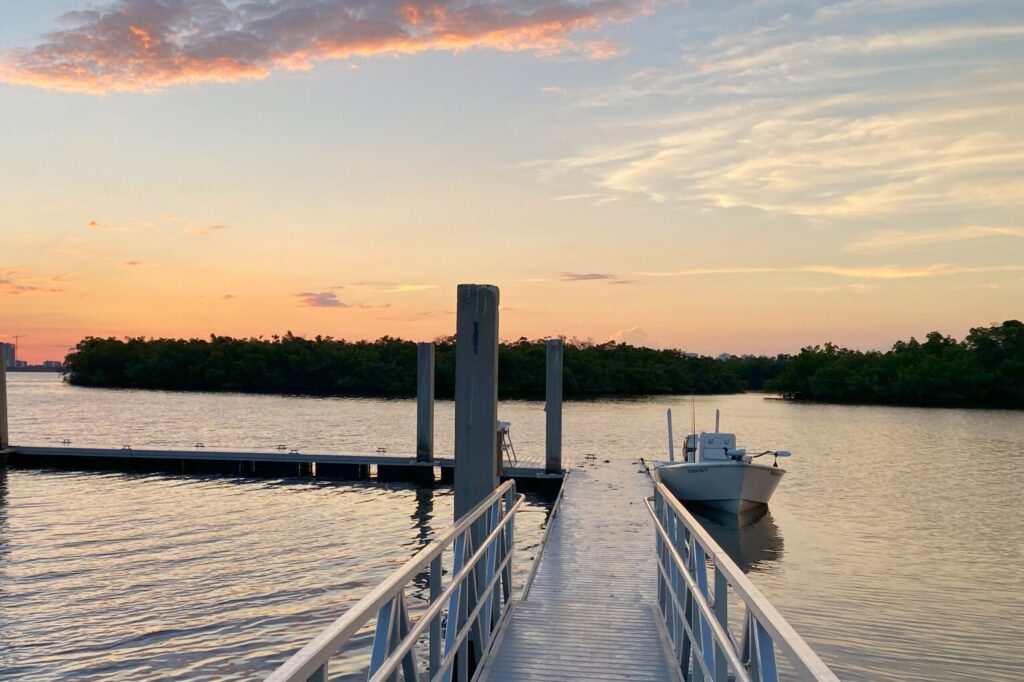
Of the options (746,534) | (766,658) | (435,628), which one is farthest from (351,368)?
(766,658)

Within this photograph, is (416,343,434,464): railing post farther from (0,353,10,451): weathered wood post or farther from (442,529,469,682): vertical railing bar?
(442,529,469,682): vertical railing bar

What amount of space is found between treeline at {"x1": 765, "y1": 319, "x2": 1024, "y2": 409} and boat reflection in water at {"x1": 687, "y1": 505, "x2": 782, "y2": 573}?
72.8m

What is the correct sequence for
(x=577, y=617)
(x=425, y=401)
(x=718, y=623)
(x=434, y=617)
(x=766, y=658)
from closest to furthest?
1. (x=766, y=658)
2. (x=718, y=623)
3. (x=434, y=617)
4. (x=577, y=617)
5. (x=425, y=401)

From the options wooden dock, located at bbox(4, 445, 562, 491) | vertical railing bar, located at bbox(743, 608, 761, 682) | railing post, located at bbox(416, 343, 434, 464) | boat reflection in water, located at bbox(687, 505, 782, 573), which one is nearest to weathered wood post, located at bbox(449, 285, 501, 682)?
vertical railing bar, located at bbox(743, 608, 761, 682)

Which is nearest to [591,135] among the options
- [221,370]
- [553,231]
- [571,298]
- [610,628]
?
[553,231]

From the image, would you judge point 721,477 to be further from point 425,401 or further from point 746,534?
point 425,401

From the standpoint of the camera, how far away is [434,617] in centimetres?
449

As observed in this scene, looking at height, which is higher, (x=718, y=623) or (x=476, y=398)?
(x=476, y=398)

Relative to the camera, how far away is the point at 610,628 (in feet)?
24.5

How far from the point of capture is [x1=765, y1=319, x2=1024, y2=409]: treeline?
83312 mm

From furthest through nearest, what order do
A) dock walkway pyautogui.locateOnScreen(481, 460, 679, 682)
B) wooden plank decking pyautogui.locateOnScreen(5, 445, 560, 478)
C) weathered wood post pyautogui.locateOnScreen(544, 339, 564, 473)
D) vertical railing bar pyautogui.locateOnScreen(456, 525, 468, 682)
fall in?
wooden plank decking pyautogui.locateOnScreen(5, 445, 560, 478) < weathered wood post pyautogui.locateOnScreen(544, 339, 564, 473) < dock walkway pyautogui.locateOnScreen(481, 460, 679, 682) < vertical railing bar pyautogui.locateOnScreen(456, 525, 468, 682)

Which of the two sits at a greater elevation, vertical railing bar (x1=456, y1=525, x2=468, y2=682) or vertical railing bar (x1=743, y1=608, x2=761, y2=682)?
vertical railing bar (x1=743, y1=608, x2=761, y2=682)

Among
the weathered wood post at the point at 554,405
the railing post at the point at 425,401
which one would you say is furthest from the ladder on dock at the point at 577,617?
the railing post at the point at 425,401

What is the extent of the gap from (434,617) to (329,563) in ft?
33.6
